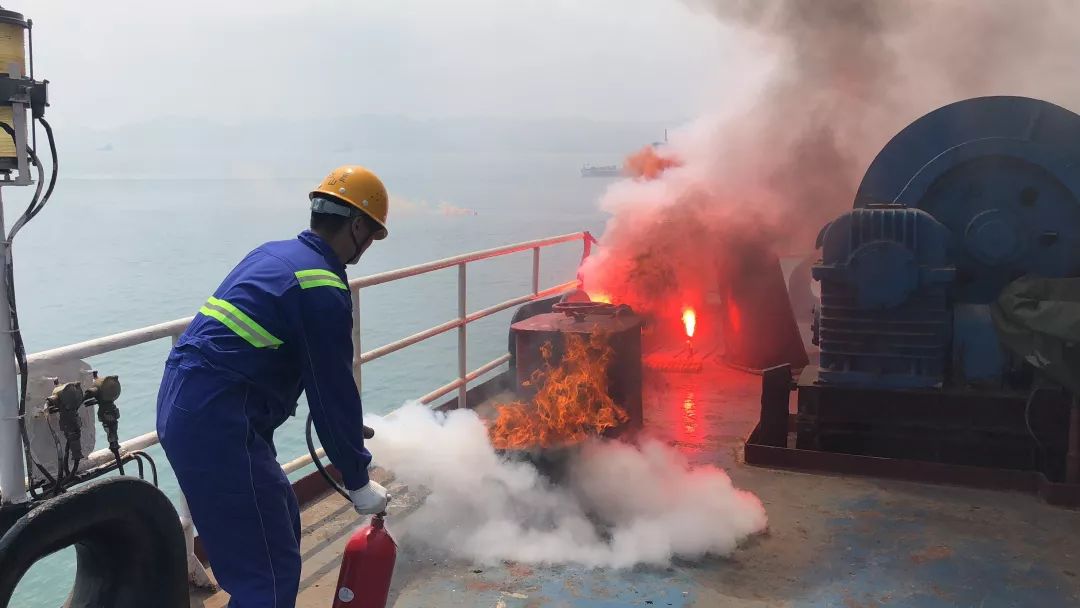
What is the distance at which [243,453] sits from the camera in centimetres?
281

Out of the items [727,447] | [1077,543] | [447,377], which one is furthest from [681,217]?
[447,377]

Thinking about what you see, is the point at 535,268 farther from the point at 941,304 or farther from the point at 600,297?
the point at 941,304

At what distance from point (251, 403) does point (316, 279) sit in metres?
0.49

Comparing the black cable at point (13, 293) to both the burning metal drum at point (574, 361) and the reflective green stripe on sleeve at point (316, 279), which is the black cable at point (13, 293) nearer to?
the reflective green stripe on sleeve at point (316, 279)

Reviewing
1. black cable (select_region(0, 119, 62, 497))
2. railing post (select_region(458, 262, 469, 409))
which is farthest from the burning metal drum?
black cable (select_region(0, 119, 62, 497))

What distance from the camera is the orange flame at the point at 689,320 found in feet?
30.9

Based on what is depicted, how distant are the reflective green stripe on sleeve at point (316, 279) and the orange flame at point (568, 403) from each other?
2704 millimetres

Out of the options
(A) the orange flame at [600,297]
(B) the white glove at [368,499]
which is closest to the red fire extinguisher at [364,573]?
(B) the white glove at [368,499]

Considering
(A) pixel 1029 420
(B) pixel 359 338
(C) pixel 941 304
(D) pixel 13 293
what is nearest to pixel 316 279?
(D) pixel 13 293

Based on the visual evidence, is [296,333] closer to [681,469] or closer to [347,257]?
[347,257]

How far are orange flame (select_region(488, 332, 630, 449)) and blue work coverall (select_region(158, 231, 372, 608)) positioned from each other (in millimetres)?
2580

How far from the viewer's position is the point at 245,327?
284 cm

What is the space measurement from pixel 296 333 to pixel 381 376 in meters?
17.7

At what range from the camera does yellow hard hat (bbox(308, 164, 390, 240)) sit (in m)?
3.08
